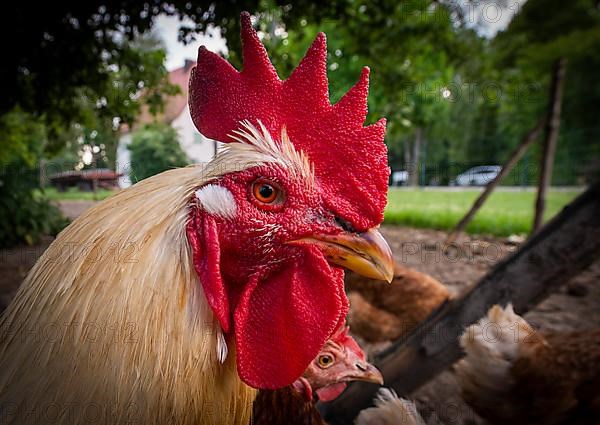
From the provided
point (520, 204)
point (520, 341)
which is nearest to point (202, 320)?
point (520, 341)

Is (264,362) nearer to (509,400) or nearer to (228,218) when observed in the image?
(228,218)

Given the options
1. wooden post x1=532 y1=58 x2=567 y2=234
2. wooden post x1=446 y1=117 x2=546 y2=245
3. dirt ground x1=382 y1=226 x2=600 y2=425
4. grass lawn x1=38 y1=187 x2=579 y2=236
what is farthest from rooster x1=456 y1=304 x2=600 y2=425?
grass lawn x1=38 y1=187 x2=579 y2=236

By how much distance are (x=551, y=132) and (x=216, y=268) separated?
203 inches

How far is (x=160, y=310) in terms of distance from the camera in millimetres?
894

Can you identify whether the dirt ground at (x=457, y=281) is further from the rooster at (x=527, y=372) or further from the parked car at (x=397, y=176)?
the parked car at (x=397, y=176)

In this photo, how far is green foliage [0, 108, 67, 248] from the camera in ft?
20.6

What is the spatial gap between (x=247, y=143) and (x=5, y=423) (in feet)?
3.13

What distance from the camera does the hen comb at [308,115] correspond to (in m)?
1.09

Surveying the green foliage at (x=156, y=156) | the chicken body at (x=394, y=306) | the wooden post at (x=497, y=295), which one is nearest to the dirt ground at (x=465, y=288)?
the wooden post at (x=497, y=295)

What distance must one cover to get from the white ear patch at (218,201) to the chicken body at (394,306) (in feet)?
10.5

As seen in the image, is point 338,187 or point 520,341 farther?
point 520,341

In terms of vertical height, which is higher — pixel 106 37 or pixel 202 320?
pixel 106 37

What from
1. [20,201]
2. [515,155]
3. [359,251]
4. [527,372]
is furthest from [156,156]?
[20,201]

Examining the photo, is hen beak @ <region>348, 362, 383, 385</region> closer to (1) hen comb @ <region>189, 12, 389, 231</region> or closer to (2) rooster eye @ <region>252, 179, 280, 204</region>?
(1) hen comb @ <region>189, 12, 389, 231</region>
